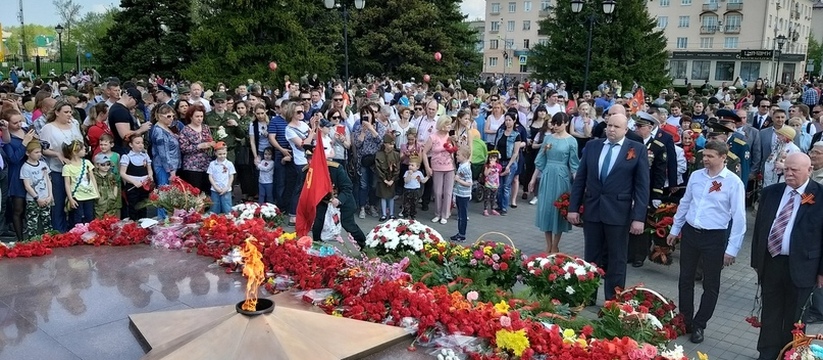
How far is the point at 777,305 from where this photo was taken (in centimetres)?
524

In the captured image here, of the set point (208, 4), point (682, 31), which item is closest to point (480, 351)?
point (208, 4)

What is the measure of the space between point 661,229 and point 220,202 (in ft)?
18.9

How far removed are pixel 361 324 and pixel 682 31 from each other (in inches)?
3102

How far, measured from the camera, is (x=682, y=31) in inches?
2936

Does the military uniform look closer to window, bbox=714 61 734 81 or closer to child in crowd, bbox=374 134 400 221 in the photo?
child in crowd, bbox=374 134 400 221

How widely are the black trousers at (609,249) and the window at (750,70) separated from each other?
2751 inches

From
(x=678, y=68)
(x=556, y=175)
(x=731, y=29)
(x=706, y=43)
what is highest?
(x=731, y=29)

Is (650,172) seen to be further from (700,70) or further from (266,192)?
(700,70)

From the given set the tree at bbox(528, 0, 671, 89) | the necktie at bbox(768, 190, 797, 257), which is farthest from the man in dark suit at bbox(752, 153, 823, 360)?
the tree at bbox(528, 0, 671, 89)

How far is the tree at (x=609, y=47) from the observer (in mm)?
34250

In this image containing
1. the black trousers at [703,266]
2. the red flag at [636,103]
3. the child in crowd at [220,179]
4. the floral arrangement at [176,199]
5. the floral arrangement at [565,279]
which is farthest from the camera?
the red flag at [636,103]

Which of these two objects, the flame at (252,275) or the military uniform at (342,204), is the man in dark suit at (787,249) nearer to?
the flame at (252,275)

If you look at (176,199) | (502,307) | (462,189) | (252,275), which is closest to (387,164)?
(462,189)

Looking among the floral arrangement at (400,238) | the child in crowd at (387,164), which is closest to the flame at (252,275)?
the floral arrangement at (400,238)
